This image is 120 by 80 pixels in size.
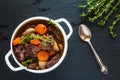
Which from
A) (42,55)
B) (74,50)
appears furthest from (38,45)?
(74,50)

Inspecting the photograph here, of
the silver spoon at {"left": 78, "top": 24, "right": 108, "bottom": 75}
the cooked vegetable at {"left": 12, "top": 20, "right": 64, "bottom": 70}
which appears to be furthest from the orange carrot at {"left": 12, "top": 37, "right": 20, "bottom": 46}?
the silver spoon at {"left": 78, "top": 24, "right": 108, "bottom": 75}

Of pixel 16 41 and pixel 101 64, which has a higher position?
pixel 16 41

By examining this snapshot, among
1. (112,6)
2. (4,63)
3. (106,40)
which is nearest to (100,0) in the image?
(112,6)

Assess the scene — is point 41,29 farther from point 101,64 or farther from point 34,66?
point 101,64

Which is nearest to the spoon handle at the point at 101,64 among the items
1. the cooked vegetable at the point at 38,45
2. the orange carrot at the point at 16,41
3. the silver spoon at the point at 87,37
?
the silver spoon at the point at 87,37

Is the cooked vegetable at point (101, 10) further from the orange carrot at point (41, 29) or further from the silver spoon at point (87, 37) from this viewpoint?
the orange carrot at point (41, 29)

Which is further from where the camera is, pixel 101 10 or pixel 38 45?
pixel 101 10
